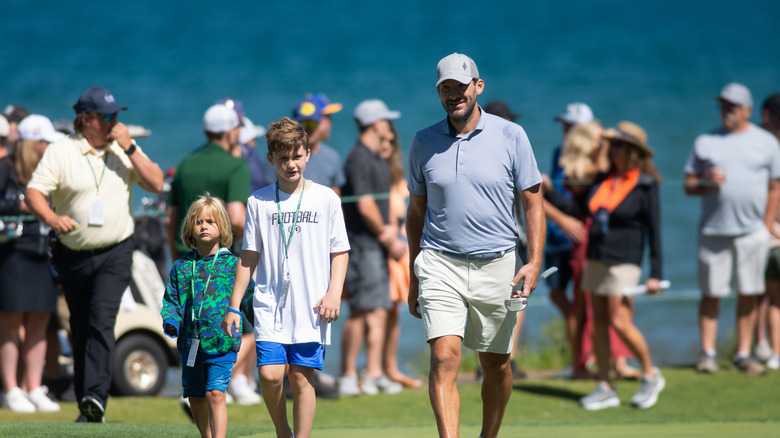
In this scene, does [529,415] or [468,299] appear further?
[529,415]

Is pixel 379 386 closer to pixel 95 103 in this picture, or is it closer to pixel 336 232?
pixel 95 103

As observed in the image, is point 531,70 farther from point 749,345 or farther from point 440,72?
point 440,72

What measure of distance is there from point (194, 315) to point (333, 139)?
24.3 m

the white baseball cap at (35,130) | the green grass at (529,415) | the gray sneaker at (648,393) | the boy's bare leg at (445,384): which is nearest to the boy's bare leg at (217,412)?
the green grass at (529,415)

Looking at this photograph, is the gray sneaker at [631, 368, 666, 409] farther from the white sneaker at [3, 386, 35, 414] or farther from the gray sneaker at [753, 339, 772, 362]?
the white sneaker at [3, 386, 35, 414]

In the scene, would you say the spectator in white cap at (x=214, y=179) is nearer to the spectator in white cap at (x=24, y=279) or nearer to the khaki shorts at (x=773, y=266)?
the spectator in white cap at (x=24, y=279)

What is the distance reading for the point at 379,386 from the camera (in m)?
9.10

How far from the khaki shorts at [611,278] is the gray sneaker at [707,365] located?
1.47 meters

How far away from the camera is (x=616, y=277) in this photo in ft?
28.0

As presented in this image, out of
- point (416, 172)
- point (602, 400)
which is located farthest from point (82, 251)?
point (602, 400)

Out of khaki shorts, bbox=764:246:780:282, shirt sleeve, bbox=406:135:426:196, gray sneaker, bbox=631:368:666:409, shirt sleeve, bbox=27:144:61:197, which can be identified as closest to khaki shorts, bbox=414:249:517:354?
shirt sleeve, bbox=406:135:426:196

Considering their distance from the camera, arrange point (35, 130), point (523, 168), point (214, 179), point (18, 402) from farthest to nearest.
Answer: point (35, 130), point (18, 402), point (214, 179), point (523, 168)

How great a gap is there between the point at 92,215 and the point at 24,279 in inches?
48.1

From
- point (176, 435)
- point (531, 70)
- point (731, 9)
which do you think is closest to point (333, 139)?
point (531, 70)
